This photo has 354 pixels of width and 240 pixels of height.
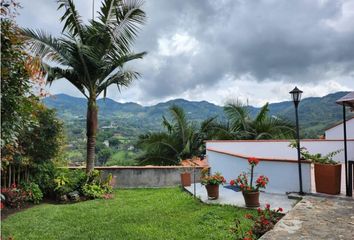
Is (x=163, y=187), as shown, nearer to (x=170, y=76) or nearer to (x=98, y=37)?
(x=98, y=37)

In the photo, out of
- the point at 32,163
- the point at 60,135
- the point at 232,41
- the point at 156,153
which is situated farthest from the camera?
the point at 156,153

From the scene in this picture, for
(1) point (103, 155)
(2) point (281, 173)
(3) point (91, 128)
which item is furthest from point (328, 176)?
(1) point (103, 155)

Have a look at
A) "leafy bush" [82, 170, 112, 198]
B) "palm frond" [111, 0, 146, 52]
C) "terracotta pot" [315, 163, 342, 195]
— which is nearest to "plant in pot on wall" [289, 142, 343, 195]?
"terracotta pot" [315, 163, 342, 195]

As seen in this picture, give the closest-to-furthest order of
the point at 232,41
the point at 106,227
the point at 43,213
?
the point at 106,227 < the point at 43,213 < the point at 232,41

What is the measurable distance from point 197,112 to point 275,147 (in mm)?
28851

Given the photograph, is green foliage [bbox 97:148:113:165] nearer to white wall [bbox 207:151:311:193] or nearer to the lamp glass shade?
white wall [bbox 207:151:311:193]

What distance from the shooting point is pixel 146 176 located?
37.0 ft

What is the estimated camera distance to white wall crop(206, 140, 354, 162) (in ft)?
41.2

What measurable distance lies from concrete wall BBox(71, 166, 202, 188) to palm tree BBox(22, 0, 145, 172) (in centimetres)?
169

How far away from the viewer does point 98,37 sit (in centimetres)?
946

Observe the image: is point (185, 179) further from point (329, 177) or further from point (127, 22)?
point (127, 22)

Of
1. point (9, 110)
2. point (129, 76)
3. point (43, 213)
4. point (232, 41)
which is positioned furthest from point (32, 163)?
point (232, 41)

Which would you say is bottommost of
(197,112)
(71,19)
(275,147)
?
(275,147)

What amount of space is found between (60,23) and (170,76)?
41.8 ft
